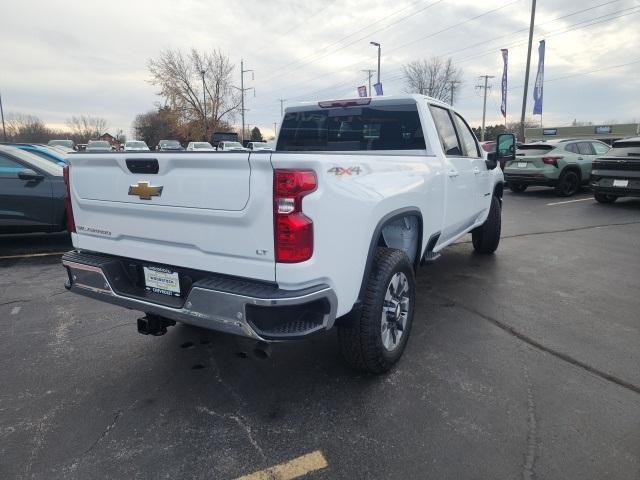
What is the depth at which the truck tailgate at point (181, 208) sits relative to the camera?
88.2 inches

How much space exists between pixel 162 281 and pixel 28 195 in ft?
17.4

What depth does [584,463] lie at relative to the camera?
2.22m

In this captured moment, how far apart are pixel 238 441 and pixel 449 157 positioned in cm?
301

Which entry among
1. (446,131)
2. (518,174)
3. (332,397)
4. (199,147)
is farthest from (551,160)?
(199,147)

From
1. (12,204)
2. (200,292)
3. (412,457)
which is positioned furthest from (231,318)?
(12,204)

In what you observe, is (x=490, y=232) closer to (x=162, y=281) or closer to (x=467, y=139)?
(x=467, y=139)

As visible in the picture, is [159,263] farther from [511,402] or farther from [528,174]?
[528,174]

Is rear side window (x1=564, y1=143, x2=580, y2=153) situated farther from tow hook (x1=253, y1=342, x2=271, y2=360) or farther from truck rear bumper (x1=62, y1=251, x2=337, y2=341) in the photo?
tow hook (x1=253, y1=342, x2=271, y2=360)

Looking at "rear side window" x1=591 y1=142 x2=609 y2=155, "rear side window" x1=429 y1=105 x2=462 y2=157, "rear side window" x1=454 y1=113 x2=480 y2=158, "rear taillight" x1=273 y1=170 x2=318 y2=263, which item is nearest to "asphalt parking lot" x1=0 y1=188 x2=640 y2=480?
"rear taillight" x1=273 y1=170 x2=318 y2=263

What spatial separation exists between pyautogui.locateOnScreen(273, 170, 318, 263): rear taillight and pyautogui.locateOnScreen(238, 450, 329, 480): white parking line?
1024mm

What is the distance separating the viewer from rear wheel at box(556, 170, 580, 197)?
12.5 metres

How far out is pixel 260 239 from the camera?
2246 mm

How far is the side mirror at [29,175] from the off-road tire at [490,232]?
6533 millimetres

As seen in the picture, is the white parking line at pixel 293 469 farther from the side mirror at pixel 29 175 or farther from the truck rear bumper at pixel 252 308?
the side mirror at pixel 29 175
